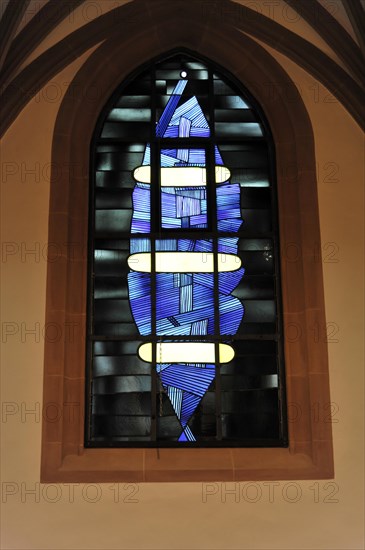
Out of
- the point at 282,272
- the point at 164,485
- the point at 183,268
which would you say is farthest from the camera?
the point at 183,268

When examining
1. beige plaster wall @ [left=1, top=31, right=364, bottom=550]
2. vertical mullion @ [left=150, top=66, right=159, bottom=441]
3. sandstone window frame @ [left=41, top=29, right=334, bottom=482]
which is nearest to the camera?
beige plaster wall @ [left=1, top=31, right=364, bottom=550]

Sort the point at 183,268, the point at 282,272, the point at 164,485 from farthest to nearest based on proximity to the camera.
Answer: the point at 183,268
the point at 282,272
the point at 164,485

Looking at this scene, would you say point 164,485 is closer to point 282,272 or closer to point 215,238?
point 282,272

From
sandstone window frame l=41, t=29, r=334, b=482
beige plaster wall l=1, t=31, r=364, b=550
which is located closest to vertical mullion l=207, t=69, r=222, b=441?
sandstone window frame l=41, t=29, r=334, b=482

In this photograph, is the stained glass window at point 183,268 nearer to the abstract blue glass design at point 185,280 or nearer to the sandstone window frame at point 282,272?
the abstract blue glass design at point 185,280

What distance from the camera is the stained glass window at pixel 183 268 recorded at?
687 cm

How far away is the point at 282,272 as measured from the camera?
7.11m

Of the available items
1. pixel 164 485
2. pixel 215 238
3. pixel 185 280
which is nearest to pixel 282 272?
pixel 215 238

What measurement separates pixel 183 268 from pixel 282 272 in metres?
0.80

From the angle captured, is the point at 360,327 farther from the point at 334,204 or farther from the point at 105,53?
the point at 105,53

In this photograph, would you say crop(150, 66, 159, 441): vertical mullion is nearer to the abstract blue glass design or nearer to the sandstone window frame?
the abstract blue glass design

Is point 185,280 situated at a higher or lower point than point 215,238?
lower

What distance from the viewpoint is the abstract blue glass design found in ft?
22.7

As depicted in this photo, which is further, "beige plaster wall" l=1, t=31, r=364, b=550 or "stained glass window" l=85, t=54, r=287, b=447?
"stained glass window" l=85, t=54, r=287, b=447
